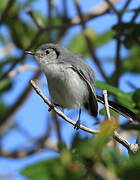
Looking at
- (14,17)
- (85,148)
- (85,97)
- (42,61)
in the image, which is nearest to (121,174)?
(85,148)

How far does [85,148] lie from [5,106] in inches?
141

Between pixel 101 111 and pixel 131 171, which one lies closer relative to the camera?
pixel 131 171

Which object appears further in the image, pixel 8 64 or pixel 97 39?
pixel 97 39

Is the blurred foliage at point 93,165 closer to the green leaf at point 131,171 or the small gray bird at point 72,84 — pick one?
the green leaf at point 131,171

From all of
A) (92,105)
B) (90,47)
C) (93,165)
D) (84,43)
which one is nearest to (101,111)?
(92,105)

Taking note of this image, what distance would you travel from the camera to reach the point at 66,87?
10.1 ft

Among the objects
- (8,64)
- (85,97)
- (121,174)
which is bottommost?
(121,174)

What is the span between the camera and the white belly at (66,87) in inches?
121

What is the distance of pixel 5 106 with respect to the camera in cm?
451

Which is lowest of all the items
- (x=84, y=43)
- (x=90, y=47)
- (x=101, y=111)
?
(x=101, y=111)

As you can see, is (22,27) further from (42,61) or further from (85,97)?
(85,97)

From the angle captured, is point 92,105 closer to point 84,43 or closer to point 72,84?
point 72,84

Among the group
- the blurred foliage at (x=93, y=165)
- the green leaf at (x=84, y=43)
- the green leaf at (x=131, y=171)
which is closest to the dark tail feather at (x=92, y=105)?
the green leaf at (x=84, y=43)

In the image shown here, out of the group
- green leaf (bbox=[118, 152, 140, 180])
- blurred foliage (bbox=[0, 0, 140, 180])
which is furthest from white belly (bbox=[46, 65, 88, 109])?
green leaf (bbox=[118, 152, 140, 180])
